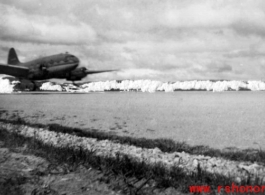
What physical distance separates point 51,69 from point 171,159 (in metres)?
45.4

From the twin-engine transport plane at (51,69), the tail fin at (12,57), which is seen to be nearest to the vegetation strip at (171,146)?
the twin-engine transport plane at (51,69)

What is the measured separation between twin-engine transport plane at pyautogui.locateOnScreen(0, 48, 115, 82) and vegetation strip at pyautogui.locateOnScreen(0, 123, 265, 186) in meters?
38.0

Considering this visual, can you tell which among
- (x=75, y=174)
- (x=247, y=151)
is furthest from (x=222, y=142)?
(x=75, y=174)

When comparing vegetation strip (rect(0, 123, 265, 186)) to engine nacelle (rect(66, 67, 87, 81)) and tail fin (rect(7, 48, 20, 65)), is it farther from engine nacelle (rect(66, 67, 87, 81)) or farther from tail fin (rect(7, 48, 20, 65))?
tail fin (rect(7, 48, 20, 65))

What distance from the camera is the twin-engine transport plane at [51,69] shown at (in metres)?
51.3

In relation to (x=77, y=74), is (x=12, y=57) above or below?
above

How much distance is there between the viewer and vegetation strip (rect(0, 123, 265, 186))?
304 inches

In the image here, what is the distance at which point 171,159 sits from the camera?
9.91m

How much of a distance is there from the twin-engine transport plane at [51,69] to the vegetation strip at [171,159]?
125 ft

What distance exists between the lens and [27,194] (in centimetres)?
571

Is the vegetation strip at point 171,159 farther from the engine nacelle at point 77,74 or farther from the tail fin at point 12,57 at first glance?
the tail fin at point 12,57

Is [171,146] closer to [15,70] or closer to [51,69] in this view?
[51,69]

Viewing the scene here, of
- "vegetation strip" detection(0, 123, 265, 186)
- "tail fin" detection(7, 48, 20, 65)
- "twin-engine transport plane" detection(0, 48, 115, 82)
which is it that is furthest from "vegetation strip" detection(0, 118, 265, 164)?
"tail fin" detection(7, 48, 20, 65)

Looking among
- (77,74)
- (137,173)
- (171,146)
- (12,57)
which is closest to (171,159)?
(171,146)
